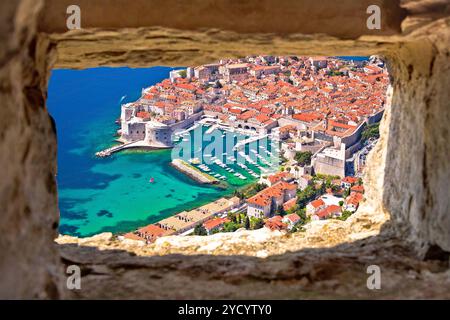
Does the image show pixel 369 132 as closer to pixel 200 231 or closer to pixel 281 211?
pixel 281 211

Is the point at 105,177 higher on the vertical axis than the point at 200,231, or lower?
higher

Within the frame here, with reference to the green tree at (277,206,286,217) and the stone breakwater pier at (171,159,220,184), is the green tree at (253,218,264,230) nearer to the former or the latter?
the green tree at (277,206,286,217)

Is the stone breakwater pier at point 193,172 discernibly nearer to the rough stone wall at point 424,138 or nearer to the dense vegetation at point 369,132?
the dense vegetation at point 369,132

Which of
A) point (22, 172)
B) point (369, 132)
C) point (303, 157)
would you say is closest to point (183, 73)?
point (303, 157)

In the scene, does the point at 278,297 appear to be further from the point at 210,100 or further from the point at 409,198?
the point at 210,100

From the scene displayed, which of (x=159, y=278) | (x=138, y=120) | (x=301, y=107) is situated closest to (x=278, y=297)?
(x=159, y=278)
